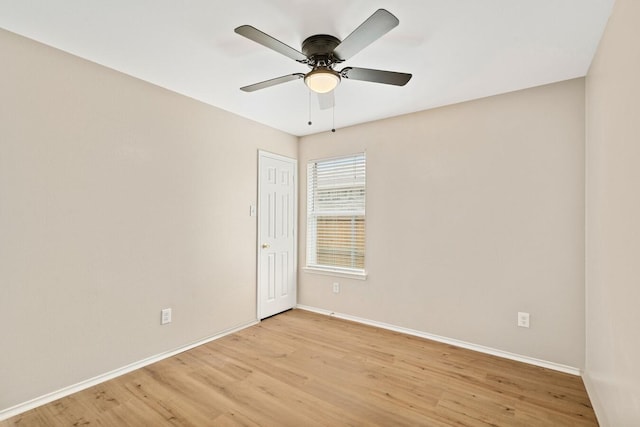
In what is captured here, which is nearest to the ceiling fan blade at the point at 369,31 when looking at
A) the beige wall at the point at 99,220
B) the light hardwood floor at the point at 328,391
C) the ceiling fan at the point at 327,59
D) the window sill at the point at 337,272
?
the ceiling fan at the point at 327,59

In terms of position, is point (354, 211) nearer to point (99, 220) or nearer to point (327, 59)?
point (327, 59)

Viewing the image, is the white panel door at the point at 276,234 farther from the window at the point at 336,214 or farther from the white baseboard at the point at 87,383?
the white baseboard at the point at 87,383

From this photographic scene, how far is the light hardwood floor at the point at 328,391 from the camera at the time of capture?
192 cm

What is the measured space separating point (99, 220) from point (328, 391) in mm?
2225

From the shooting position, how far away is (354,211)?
3852 millimetres

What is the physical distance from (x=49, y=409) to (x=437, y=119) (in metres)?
4.04

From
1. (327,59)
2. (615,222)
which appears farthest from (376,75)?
(615,222)

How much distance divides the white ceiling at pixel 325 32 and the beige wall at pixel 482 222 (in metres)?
0.38

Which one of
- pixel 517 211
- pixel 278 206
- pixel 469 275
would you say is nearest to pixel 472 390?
pixel 469 275

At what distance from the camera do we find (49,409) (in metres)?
1.99

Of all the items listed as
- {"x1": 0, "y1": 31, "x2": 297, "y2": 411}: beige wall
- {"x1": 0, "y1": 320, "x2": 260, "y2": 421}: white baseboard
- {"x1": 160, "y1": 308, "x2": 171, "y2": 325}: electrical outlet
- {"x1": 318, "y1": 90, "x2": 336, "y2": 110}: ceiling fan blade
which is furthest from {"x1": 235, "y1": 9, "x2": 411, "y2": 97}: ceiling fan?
{"x1": 0, "y1": 320, "x2": 260, "y2": 421}: white baseboard

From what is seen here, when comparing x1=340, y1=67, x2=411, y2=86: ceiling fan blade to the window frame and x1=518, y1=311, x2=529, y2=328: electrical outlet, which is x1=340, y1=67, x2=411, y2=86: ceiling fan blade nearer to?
the window frame

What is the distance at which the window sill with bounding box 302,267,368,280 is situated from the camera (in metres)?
3.69

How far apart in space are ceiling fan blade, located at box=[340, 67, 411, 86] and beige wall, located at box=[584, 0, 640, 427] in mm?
1064
